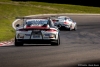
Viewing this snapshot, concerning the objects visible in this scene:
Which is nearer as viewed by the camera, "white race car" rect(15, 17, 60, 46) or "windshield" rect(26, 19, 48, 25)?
"white race car" rect(15, 17, 60, 46)

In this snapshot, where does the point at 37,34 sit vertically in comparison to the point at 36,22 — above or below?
below

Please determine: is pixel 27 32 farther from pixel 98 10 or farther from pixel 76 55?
pixel 98 10

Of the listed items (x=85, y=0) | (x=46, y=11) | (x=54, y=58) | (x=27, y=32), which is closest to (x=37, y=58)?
(x=54, y=58)

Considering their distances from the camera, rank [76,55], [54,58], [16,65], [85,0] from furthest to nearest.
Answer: [85,0] → [76,55] → [54,58] → [16,65]

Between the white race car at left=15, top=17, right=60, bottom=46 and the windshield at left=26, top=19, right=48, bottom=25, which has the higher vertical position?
the windshield at left=26, top=19, right=48, bottom=25

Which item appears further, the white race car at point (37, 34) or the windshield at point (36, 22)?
the windshield at point (36, 22)

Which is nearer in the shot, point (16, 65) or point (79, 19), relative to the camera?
point (16, 65)

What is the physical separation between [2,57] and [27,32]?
4767 millimetres

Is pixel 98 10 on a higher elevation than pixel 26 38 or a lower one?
lower

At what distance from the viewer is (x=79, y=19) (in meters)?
49.5

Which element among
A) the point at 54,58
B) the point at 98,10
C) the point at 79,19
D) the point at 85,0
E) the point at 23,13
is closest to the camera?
the point at 54,58

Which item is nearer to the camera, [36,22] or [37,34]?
[37,34]

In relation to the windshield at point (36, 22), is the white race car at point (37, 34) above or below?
below

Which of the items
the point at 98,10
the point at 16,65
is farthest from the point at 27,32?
the point at 98,10
